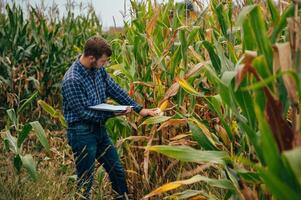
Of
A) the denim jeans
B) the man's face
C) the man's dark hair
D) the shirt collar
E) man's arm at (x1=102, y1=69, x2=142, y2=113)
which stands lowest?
the denim jeans

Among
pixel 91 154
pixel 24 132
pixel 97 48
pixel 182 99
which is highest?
pixel 97 48

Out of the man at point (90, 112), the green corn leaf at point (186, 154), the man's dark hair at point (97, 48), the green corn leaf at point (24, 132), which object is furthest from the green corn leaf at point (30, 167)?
the green corn leaf at point (186, 154)

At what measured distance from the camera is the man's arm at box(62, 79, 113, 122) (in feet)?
12.0

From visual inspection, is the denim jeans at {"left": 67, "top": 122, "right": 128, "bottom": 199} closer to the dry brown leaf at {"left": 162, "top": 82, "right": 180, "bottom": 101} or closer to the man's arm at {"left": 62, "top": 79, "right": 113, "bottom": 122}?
the man's arm at {"left": 62, "top": 79, "right": 113, "bottom": 122}

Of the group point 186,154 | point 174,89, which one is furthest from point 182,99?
point 186,154

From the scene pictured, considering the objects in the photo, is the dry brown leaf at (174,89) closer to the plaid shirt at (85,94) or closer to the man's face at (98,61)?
the plaid shirt at (85,94)

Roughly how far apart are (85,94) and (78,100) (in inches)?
3.6

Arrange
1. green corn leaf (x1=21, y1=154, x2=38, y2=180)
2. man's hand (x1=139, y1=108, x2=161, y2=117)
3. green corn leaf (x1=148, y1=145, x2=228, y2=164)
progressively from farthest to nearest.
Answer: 1. man's hand (x1=139, y1=108, x2=161, y2=117)
2. green corn leaf (x1=21, y1=154, x2=38, y2=180)
3. green corn leaf (x1=148, y1=145, x2=228, y2=164)

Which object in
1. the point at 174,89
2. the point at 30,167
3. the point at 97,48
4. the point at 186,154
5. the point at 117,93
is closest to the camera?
the point at 186,154

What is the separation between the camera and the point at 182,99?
12.2 ft

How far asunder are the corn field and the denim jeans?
0.32 feet

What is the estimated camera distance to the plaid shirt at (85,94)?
3.65 metres

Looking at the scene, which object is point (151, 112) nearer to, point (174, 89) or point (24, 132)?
point (174, 89)

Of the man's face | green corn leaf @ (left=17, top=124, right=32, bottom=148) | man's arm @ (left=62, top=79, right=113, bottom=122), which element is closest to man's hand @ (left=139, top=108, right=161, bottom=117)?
man's arm @ (left=62, top=79, right=113, bottom=122)
